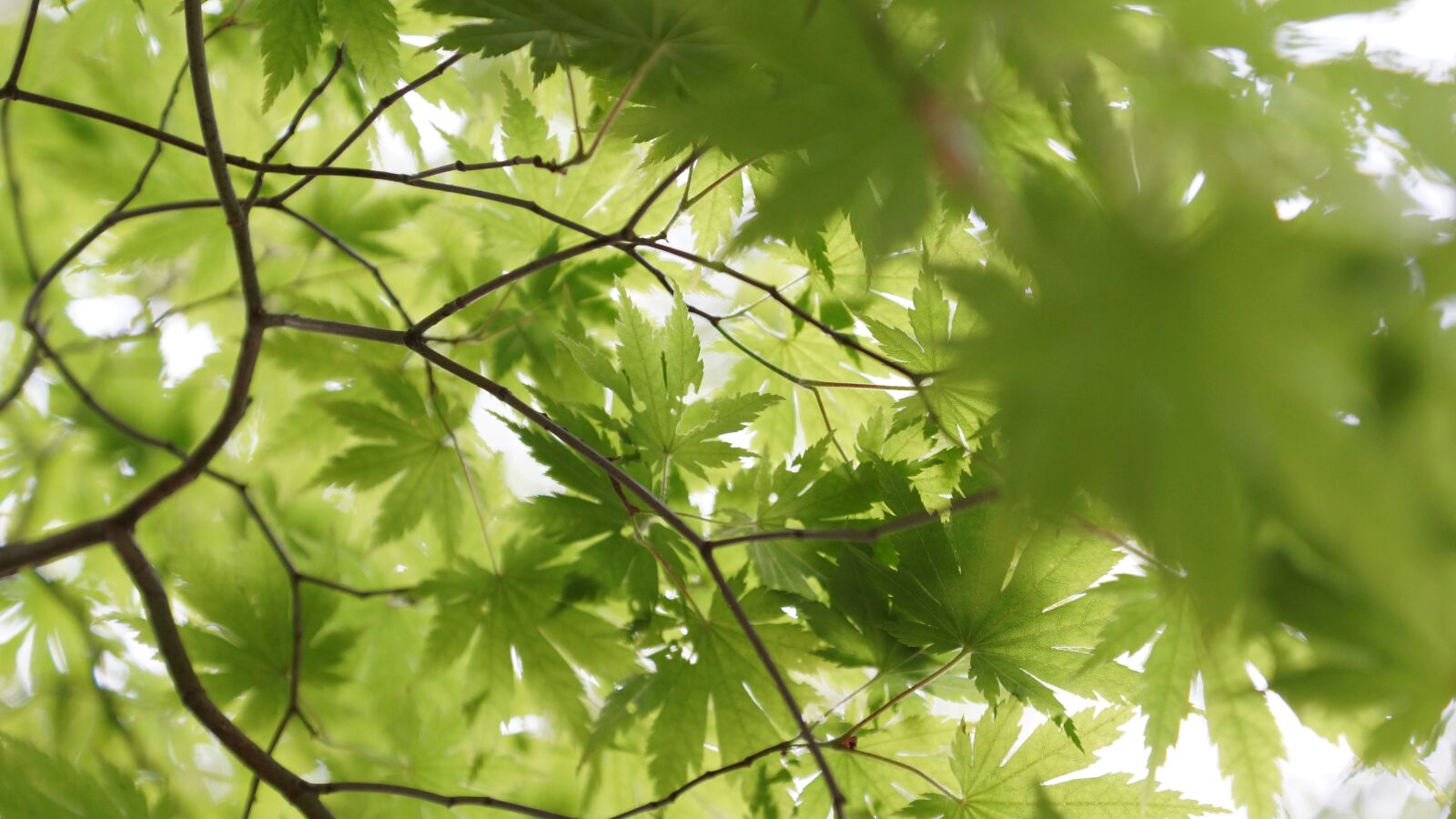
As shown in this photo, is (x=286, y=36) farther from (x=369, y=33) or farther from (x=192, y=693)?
(x=192, y=693)

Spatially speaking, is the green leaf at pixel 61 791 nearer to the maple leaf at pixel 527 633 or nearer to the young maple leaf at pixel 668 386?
the maple leaf at pixel 527 633

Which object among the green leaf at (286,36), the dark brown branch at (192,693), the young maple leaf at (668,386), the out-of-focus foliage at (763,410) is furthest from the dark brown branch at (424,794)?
the green leaf at (286,36)

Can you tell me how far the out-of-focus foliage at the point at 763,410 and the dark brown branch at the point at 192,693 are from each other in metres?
0.16

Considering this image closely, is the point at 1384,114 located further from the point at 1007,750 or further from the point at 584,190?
the point at 584,190

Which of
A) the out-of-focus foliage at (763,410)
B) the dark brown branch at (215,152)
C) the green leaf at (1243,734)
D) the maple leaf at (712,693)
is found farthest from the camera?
the maple leaf at (712,693)

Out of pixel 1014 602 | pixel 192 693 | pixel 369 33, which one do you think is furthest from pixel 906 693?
pixel 369 33

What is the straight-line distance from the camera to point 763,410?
0.94m

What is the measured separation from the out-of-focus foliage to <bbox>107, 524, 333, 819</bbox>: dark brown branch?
0.16 meters

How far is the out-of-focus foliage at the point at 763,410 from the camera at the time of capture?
1.23 ft

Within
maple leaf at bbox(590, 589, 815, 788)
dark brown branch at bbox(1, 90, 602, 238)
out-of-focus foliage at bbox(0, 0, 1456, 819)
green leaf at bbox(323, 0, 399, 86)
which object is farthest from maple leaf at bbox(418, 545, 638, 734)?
green leaf at bbox(323, 0, 399, 86)

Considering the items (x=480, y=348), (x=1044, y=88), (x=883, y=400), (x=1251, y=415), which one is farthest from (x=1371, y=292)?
(x=480, y=348)

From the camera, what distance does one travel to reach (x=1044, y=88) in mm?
453

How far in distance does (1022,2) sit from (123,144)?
161 cm

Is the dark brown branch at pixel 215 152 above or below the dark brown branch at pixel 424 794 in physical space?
above
